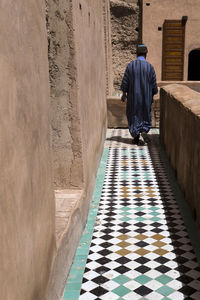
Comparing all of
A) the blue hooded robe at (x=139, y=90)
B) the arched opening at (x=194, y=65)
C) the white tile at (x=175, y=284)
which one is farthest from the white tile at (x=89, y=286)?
the arched opening at (x=194, y=65)

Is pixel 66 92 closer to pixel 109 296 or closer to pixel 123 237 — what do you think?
pixel 123 237

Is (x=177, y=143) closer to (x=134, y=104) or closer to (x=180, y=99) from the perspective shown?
(x=180, y=99)

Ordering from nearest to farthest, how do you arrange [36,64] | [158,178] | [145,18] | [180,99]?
[36,64], [180,99], [158,178], [145,18]

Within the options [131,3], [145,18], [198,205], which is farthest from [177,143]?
[131,3]

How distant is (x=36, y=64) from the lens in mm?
2092

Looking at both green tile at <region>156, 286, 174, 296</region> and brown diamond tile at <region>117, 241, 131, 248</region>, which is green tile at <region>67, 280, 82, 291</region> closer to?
green tile at <region>156, 286, 174, 296</region>

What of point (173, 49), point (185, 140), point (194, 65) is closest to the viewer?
point (185, 140)

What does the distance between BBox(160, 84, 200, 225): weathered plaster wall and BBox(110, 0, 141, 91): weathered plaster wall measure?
7.93 m

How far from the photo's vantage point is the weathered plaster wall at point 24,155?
1517 millimetres

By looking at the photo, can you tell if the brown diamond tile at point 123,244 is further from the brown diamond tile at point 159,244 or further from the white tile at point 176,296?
the white tile at point 176,296

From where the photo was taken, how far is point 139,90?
22.8 ft

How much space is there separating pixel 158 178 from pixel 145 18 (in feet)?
27.9

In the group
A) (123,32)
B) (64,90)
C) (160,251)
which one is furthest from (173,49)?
(160,251)

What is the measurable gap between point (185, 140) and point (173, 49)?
9003 mm
